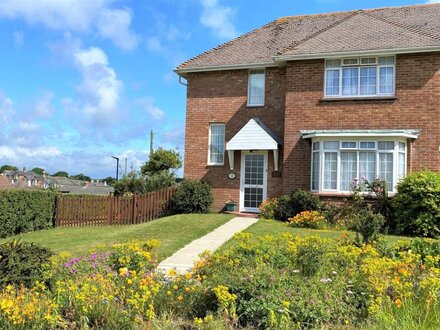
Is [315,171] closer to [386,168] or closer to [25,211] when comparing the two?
[386,168]

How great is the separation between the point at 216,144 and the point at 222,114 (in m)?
1.40

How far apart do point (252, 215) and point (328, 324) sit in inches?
525

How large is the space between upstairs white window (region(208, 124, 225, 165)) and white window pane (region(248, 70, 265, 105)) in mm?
1827

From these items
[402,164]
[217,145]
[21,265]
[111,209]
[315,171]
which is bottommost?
[111,209]

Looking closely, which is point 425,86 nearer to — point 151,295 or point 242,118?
point 242,118

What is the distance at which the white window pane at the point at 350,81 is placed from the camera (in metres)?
16.7

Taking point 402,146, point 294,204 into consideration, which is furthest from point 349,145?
point 294,204

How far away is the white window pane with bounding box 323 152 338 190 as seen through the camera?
16266 millimetres

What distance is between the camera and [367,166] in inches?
626

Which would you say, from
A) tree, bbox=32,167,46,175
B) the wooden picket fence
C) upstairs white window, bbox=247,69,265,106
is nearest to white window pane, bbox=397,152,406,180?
upstairs white window, bbox=247,69,265,106


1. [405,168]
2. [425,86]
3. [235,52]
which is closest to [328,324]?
[405,168]

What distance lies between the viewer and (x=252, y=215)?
17859mm

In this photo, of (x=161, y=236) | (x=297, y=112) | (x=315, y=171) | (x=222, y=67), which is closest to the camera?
(x=161, y=236)

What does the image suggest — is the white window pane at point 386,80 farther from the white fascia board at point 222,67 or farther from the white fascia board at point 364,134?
the white fascia board at point 222,67
